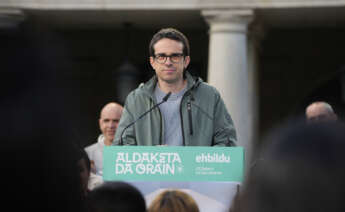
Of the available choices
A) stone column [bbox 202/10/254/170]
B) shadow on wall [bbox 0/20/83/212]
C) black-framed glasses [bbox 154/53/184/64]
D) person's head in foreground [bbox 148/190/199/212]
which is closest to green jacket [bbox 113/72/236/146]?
black-framed glasses [bbox 154/53/184/64]

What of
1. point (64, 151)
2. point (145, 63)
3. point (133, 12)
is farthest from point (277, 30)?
point (64, 151)

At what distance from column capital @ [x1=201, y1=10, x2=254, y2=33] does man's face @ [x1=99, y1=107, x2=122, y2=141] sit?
4494mm

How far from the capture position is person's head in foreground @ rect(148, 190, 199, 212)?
9.68 ft

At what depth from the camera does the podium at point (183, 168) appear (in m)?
3.68

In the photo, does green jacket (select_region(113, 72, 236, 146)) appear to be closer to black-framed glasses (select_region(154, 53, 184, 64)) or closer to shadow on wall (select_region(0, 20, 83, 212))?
black-framed glasses (select_region(154, 53, 184, 64))

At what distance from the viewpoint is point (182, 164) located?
12.4 ft

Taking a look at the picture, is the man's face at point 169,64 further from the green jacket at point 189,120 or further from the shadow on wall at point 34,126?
the shadow on wall at point 34,126

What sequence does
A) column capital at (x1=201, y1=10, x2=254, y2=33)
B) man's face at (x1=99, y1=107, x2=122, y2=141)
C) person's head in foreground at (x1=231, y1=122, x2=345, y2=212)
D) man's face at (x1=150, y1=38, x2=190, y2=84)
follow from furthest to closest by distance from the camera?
column capital at (x1=201, y1=10, x2=254, y2=33)
man's face at (x1=99, y1=107, x2=122, y2=141)
man's face at (x1=150, y1=38, x2=190, y2=84)
person's head in foreground at (x1=231, y1=122, x2=345, y2=212)

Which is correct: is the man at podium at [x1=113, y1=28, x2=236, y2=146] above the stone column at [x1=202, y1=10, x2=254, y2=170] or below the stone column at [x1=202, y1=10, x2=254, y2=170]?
below

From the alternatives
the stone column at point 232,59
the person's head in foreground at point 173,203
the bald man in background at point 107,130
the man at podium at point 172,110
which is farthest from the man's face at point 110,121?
the stone column at point 232,59

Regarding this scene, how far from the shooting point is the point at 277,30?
1489cm

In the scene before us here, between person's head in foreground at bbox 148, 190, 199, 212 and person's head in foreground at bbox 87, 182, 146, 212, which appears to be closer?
person's head in foreground at bbox 87, 182, 146, 212

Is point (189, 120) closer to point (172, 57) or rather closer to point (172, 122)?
point (172, 122)

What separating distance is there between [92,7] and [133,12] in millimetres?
605
